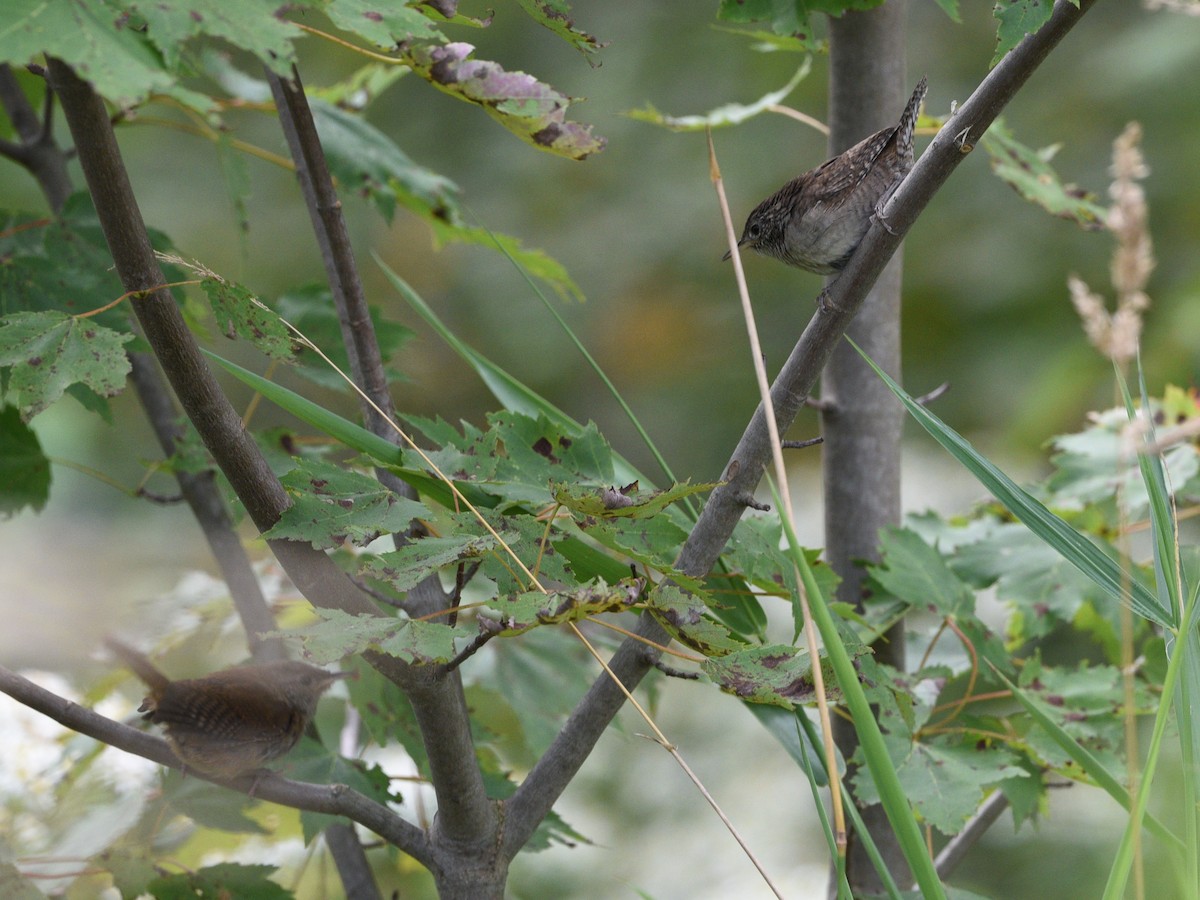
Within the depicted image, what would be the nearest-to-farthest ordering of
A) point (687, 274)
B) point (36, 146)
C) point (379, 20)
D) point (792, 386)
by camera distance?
point (379, 20) < point (792, 386) < point (36, 146) < point (687, 274)

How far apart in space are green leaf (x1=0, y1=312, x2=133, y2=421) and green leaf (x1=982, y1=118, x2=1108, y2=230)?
0.83 metres

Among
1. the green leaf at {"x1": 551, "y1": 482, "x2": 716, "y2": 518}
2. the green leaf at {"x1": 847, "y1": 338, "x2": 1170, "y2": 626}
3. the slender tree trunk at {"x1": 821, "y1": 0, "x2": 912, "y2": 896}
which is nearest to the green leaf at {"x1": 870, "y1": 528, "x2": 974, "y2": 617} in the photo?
the slender tree trunk at {"x1": 821, "y1": 0, "x2": 912, "y2": 896}

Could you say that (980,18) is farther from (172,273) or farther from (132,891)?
(132,891)

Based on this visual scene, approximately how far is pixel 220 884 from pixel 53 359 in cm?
42

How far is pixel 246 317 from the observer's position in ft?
1.99

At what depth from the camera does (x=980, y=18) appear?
335cm

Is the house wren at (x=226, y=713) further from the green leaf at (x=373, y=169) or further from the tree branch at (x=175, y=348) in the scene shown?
the green leaf at (x=373, y=169)

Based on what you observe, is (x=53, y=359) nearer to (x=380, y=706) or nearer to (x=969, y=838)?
(x=380, y=706)

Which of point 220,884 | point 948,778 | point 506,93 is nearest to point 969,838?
point 948,778

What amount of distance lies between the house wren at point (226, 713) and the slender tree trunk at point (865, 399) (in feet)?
1.71

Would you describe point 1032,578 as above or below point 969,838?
above

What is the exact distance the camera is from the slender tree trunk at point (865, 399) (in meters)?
0.96

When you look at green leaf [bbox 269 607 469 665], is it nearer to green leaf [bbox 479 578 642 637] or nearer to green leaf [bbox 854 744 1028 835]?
green leaf [bbox 479 578 642 637]

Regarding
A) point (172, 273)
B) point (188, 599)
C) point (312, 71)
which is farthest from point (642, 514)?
point (312, 71)
